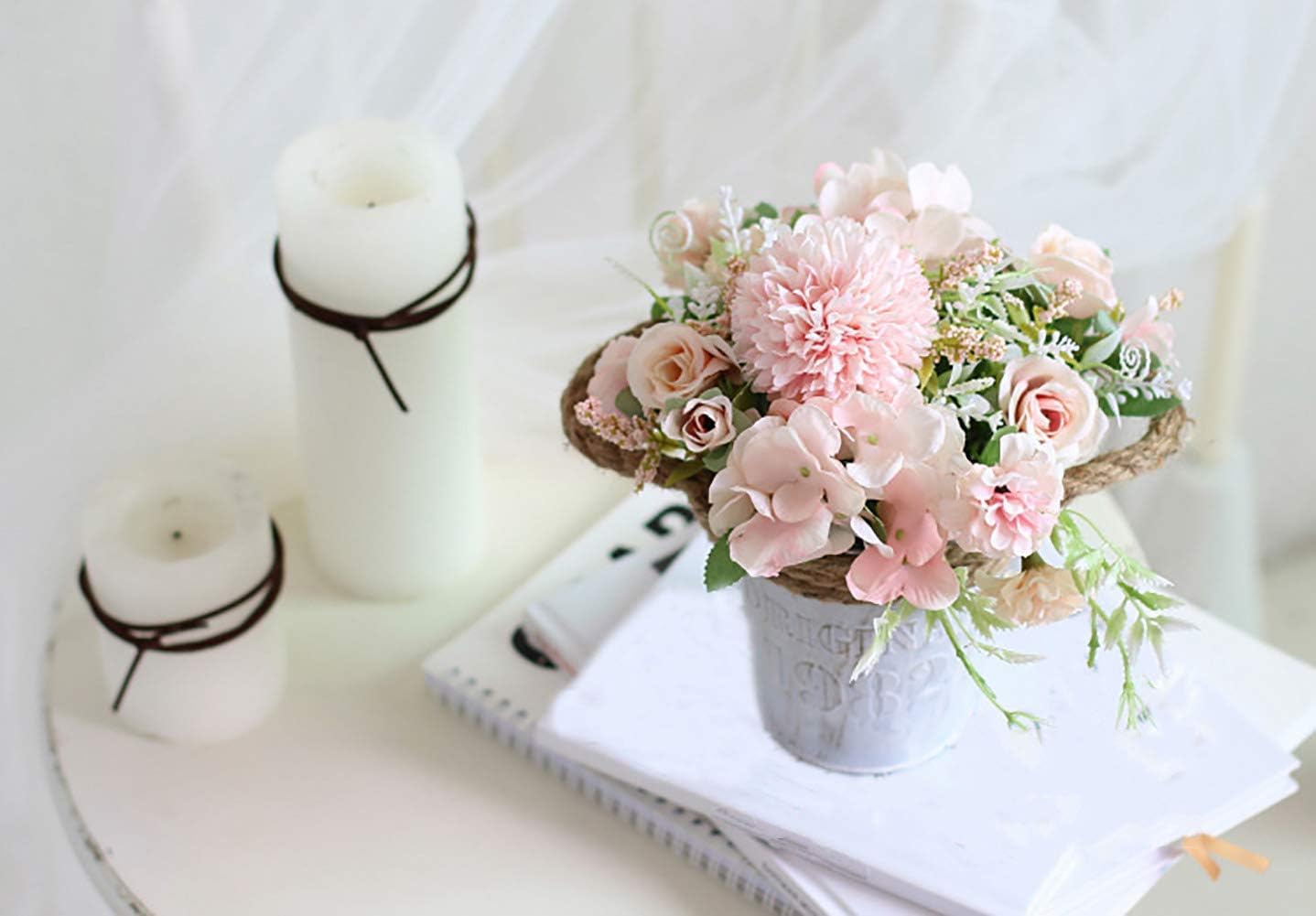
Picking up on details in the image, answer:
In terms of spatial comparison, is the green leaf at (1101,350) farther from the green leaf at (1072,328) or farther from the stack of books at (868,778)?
the stack of books at (868,778)

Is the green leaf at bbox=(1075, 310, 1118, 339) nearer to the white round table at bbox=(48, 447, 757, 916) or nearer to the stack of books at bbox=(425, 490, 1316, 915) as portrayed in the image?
the stack of books at bbox=(425, 490, 1316, 915)

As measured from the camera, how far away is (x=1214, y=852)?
0.67m

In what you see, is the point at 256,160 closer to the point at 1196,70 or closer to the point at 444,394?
the point at 444,394

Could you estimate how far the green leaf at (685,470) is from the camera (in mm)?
594

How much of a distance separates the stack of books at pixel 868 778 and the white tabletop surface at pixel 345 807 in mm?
22

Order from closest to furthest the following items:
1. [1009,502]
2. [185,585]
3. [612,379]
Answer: [1009,502]
[612,379]
[185,585]

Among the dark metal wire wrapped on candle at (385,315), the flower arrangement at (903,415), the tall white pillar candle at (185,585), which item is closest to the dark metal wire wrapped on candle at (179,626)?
the tall white pillar candle at (185,585)

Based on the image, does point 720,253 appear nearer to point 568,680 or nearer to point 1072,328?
point 1072,328

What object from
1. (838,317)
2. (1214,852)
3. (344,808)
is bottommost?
(344,808)

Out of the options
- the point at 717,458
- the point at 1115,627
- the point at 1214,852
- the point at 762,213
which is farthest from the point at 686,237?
the point at 1214,852

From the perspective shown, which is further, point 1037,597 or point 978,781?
point 978,781

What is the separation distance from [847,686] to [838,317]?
7.6 inches

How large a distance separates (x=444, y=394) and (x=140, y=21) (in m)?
0.26

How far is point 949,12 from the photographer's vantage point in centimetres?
97
